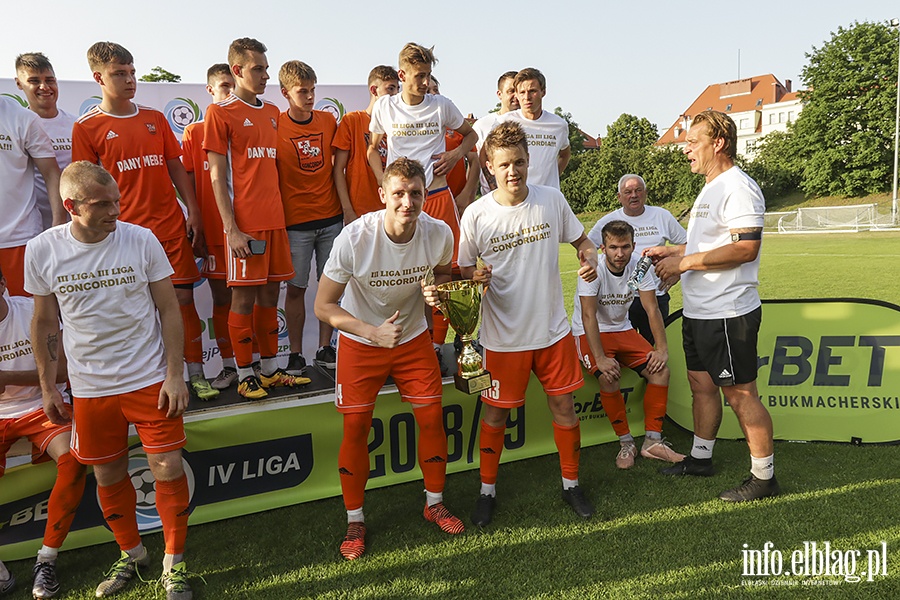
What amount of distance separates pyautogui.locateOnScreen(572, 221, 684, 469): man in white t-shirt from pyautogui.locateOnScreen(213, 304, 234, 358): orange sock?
8.88 ft

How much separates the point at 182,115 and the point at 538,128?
3499mm

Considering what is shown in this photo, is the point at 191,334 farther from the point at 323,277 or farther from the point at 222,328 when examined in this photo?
the point at 323,277

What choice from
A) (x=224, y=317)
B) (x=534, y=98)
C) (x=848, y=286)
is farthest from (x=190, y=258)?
(x=848, y=286)

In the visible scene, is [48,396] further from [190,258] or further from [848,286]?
[848,286]

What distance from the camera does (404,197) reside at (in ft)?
9.79

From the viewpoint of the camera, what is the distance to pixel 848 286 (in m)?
11.4

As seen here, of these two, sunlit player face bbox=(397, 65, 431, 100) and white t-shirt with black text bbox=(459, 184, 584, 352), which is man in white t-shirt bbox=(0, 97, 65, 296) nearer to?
sunlit player face bbox=(397, 65, 431, 100)

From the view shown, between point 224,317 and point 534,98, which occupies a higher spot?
point 534,98

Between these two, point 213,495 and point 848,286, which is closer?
point 213,495

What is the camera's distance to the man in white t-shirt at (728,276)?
348cm

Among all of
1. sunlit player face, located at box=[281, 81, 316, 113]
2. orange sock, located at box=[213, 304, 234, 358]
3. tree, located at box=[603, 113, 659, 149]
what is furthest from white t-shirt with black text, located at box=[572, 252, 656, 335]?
tree, located at box=[603, 113, 659, 149]

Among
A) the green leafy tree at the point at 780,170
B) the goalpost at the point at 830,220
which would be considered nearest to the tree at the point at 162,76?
Answer: the goalpost at the point at 830,220

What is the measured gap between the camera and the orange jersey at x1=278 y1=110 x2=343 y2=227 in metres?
4.68

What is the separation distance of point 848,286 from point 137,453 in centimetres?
1239
